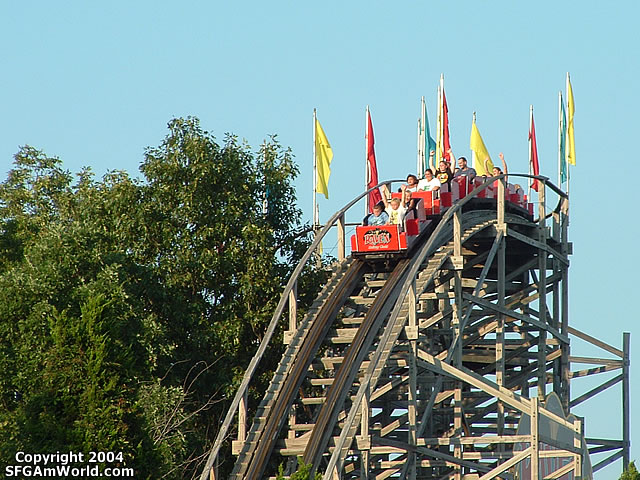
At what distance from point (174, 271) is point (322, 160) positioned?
805cm

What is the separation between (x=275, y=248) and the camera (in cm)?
4169

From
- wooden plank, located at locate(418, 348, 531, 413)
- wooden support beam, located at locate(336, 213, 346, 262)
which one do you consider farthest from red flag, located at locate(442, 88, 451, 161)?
wooden plank, located at locate(418, 348, 531, 413)

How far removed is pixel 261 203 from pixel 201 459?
775 cm

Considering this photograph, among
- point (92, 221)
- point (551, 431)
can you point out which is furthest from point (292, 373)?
point (92, 221)

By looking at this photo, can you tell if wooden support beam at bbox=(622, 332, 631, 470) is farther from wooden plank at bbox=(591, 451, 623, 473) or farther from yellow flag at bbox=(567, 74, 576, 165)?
yellow flag at bbox=(567, 74, 576, 165)

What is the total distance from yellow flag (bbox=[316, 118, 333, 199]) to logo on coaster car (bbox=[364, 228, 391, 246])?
12480 mm

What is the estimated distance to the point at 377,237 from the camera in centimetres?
3381

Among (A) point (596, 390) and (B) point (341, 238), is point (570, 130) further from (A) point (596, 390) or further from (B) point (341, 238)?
(B) point (341, 238)

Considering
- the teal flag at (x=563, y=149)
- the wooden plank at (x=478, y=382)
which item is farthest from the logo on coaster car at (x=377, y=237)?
the teal flag at (x=563, y=149)

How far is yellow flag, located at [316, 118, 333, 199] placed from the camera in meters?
46.5

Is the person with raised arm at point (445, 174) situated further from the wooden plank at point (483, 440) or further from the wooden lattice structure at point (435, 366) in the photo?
the wooden plank at point (483, 440)

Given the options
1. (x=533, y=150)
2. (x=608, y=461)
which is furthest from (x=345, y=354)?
(x=533, y=150)

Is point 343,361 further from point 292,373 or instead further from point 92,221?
point 92,221

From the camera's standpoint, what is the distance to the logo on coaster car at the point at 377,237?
33750mm
